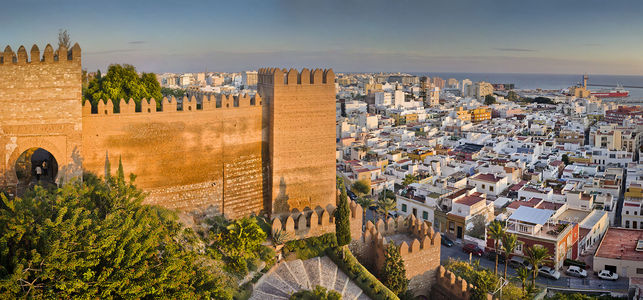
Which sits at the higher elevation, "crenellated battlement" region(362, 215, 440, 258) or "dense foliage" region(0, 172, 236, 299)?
"dense foliage" region(0, 172, 236, 299)

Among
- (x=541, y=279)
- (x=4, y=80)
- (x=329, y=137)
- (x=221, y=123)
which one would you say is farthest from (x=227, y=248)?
(x=541, y=279)

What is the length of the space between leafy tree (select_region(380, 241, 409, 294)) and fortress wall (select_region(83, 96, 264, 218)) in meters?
3.98

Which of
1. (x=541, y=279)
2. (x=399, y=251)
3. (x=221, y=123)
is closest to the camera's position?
(x=221, y=123)

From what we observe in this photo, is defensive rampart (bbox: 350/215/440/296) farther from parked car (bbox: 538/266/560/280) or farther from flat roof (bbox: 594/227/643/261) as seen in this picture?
flat roof (bbox: 594/227/643/261)

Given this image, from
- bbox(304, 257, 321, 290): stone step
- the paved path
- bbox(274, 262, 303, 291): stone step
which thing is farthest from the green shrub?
the paved path

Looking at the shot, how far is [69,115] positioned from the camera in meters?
12.3

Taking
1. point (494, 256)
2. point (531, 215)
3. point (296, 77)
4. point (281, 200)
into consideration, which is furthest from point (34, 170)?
point (531, 215)

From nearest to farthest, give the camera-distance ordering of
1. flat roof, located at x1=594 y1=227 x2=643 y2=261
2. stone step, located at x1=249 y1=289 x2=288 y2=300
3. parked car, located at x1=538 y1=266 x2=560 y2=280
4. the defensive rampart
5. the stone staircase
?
1. stone step, located at x1=249 y1=289 x2=288 y2=300
2. the stone staircase
3. the defensive rampart
4. parked car, located at x1=538 y1=266 x2=560 y2=280
5. flat roof, located at x1=594 y1=227 x2=643 y2=261

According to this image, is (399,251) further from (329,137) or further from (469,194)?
(469,194)

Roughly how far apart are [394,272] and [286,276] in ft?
10.7

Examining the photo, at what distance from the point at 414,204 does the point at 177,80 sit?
99.3m

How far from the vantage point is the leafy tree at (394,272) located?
1504 centimetres

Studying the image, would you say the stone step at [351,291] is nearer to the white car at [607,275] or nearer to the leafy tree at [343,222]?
the leafy tree at [343,222]

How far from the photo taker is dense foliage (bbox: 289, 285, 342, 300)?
1241 cm
